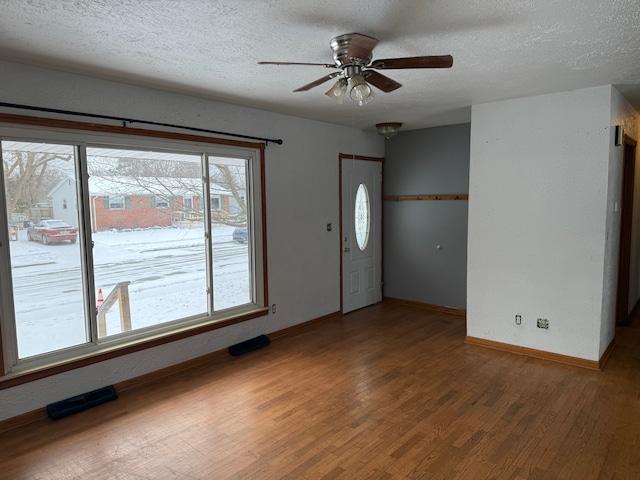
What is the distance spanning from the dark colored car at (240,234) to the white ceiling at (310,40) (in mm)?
1405

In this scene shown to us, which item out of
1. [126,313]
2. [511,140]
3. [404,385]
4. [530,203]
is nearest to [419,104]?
[511,140]

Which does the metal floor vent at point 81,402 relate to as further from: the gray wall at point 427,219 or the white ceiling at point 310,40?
the gray wall at point 427,219

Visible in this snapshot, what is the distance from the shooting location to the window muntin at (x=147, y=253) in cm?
309

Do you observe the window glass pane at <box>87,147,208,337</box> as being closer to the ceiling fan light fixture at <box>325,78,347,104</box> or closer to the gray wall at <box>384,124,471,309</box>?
the ceiling fan light fixture at <box>325,78,347,104</box>

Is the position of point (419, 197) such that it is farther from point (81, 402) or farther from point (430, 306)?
point (81, 402)

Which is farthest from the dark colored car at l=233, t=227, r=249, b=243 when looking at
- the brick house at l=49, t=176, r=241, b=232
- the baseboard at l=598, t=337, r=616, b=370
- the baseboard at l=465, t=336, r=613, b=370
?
the baseboard at l=598, t=337, r=616, b=370

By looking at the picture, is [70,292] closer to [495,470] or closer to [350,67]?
[350,67]

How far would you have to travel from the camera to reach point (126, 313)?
3.54 m

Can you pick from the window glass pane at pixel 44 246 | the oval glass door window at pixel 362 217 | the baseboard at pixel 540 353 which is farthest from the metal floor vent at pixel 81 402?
the oval glass door window at pixel 362 217

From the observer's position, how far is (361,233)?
593 cm

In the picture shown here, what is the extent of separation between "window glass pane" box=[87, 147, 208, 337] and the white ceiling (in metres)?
0.69

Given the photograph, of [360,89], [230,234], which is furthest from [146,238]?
[360,89]

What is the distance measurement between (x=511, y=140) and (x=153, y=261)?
3.56m

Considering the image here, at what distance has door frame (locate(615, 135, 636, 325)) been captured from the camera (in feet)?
15.0
